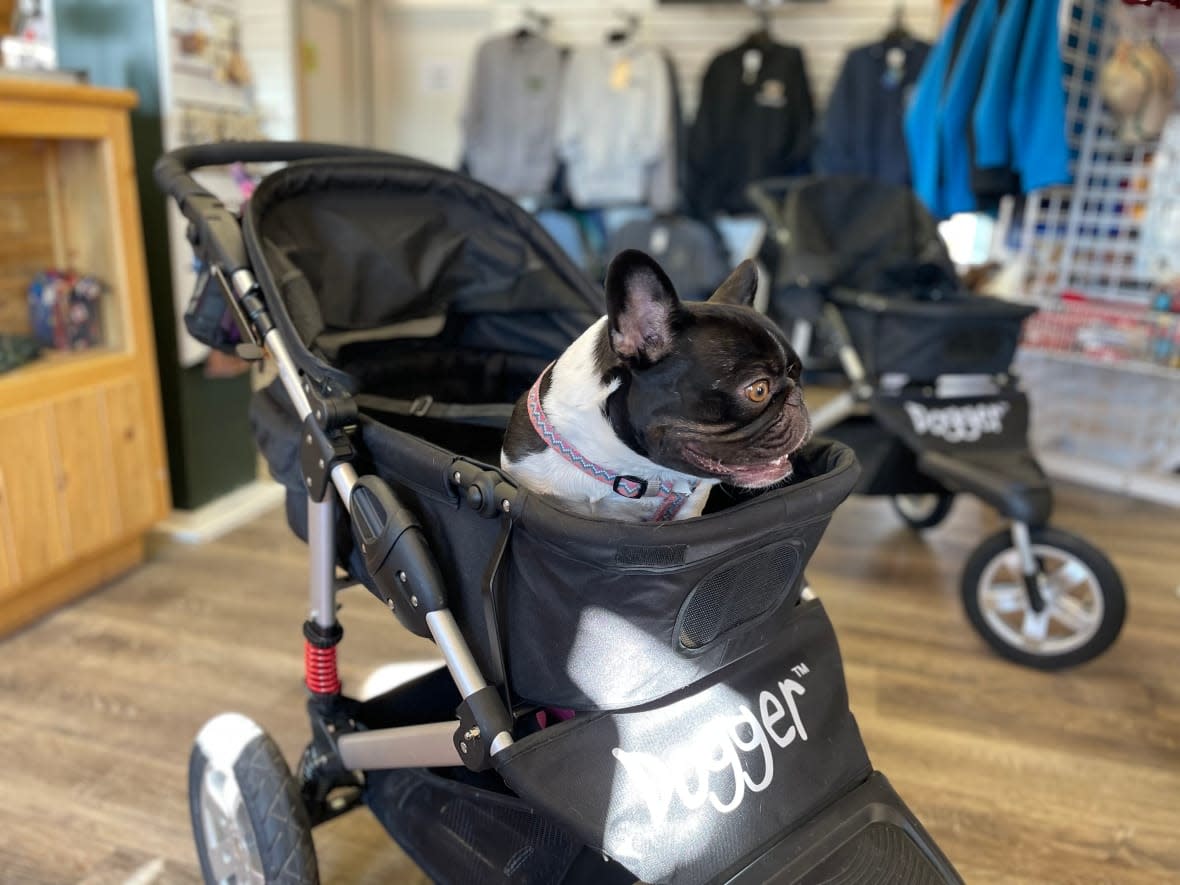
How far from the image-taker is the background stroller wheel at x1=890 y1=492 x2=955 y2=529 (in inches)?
110

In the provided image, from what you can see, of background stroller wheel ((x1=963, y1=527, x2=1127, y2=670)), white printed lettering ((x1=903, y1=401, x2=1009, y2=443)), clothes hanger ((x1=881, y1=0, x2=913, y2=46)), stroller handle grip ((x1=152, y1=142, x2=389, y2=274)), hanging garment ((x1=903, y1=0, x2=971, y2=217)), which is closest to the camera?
stroller handle grip ((x1=152, y1=142, x2=389, y2=274))

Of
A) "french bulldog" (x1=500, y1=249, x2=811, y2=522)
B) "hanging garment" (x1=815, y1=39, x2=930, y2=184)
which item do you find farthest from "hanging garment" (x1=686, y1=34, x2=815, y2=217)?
"french bulldog" (x1=500, y1=249, x2=811, y2=522)

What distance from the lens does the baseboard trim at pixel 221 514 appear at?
104 inches

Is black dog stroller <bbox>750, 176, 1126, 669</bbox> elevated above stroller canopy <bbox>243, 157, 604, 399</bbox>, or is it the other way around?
stroller canopy <bbox>243, 157, 604, 399</bbox>

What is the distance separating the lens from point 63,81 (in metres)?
2.05

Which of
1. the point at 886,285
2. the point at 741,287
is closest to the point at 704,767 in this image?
the point at 741,287

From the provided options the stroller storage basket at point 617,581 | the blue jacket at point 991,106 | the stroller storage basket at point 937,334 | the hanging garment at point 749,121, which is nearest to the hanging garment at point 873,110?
the hanging garment at point 749,121

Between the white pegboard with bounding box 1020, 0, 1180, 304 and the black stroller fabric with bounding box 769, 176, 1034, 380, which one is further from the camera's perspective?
the white pegboard with bounding box 1020, 0, 1180, 304

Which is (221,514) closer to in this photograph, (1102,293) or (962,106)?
(962,106)

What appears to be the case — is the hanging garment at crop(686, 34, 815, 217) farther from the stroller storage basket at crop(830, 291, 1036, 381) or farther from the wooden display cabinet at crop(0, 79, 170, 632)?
the wooden display cabinet at crop(0, 79, 170, 632)

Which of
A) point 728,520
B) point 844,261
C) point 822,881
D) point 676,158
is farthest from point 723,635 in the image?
point 676,158

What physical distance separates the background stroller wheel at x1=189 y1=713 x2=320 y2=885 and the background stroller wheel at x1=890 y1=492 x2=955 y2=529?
212cm

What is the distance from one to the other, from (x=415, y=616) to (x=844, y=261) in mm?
1901

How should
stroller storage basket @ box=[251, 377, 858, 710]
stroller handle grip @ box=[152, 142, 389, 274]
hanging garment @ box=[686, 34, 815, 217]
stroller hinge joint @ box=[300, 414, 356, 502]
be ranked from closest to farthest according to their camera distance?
stroller storage basket @ box=[251, 377, 858, 710]
stroller hinge joint @ box=[300, 414, 356, 502]
stroller handle grip @ box=[152, 142, 389, 274]
hanging garment @ box=[686, 34, 815, 217]
